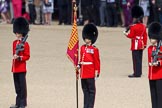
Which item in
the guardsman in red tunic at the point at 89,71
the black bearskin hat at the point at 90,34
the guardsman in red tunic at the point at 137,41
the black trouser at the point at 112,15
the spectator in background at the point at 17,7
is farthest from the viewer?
the spectator in background at the point at 17,7

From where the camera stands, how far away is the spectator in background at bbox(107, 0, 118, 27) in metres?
26.0

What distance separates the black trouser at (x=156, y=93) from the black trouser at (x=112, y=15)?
14.0 m

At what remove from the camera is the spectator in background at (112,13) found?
26.0 metres

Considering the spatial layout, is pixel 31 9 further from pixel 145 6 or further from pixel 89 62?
pixel 89 62

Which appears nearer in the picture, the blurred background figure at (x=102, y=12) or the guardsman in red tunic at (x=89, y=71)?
the guardsman in red tunic at (x=89, y=71)

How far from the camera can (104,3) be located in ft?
86.0

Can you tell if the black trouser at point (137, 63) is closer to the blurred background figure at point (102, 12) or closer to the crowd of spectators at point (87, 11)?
the crowd of spectators at point (87, 11)

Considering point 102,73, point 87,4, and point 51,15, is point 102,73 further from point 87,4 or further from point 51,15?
point 51,15

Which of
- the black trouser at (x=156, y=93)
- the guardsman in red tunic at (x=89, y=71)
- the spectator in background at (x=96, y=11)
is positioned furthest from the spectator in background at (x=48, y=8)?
the black trouser at (x=156, y=93)

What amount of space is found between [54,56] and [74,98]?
19.6ft

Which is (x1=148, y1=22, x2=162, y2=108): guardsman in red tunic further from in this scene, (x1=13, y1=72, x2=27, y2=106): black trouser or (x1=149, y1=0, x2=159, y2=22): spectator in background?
(x1=149, y1=0, x2=159, y2=22): spectator in background

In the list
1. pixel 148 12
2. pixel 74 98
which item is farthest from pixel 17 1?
pixel 74 98

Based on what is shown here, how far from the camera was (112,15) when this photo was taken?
86.4ft

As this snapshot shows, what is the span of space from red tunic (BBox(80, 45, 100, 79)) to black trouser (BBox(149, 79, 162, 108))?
3.60ft
